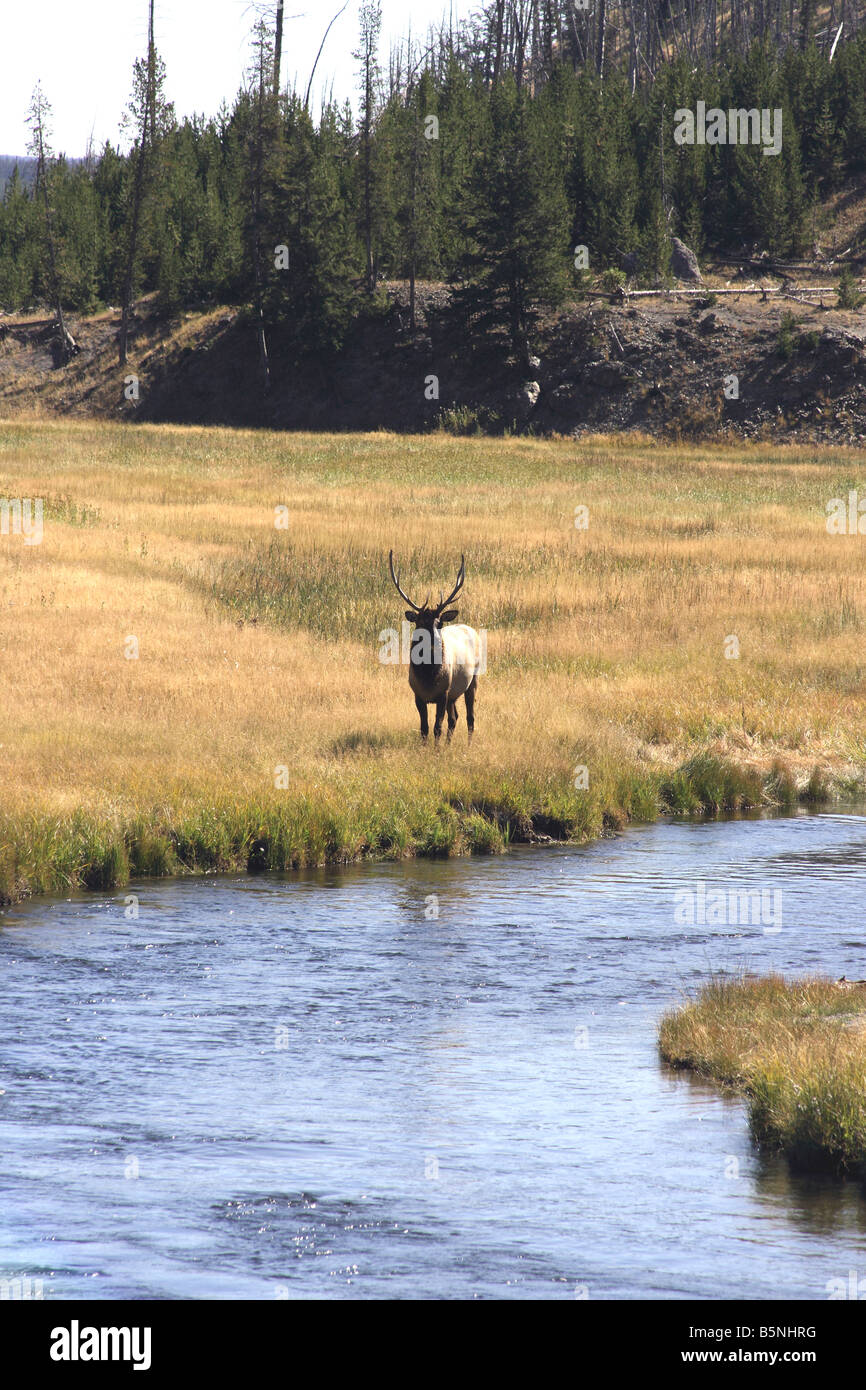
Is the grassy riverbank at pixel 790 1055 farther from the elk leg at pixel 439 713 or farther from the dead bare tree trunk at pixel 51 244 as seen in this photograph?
the dead bare tree trunk at pixel 51 244

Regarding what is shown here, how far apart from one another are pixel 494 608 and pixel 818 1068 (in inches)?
746

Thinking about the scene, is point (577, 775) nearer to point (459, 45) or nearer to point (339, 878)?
point (339, 878)

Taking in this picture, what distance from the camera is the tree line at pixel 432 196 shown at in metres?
71.9

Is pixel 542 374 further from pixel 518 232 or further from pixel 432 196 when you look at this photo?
pixel 432 196

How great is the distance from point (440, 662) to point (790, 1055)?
359 inches

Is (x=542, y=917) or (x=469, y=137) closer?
(x=542, y=917)

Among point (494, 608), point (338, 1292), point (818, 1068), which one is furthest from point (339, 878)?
point (494, 608)

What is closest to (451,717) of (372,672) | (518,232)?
(372,672)

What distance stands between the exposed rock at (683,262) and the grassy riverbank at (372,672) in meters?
38.4

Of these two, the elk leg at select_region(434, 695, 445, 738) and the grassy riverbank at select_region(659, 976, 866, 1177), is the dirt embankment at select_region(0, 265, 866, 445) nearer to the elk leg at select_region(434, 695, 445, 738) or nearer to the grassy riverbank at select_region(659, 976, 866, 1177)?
the elk leg at select_region(434, 695, 445, 738)

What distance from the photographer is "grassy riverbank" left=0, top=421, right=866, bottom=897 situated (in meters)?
15.3

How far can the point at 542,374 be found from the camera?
72188 mm

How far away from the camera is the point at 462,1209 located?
7105 millimetres

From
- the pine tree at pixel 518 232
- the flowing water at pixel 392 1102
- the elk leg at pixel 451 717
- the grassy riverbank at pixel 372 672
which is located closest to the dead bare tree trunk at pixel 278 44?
the pine tree at pixel 518 232
